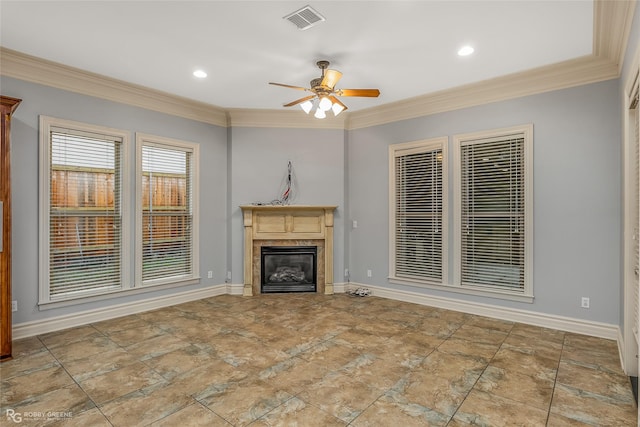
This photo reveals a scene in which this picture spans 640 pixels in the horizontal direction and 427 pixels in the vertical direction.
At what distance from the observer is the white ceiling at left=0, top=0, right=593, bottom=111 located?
276 centimetres

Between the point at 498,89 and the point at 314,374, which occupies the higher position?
the point at 498,89

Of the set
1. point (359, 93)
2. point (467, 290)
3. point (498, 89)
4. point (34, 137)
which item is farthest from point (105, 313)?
point (498, 89)

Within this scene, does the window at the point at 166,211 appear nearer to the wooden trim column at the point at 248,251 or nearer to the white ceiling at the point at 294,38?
the wooden trim column at the point at 248,251

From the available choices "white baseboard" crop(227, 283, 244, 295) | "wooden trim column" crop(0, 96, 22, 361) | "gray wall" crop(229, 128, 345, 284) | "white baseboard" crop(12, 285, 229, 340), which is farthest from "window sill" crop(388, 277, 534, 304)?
"wooden trim column" crop(0, 96, 22, 361)

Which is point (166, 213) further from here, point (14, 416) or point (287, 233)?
point (14, 416)

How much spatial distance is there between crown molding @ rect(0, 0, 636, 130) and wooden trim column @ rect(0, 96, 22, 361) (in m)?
0.88

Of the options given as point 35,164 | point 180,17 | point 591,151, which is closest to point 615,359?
point 591,151

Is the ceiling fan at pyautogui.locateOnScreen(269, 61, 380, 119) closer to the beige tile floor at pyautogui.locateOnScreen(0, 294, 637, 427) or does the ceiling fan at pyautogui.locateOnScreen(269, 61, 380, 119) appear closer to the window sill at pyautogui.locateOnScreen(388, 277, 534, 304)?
the beige tile floor at pyautogui.locateOnScreen(0, 294, 637, 427)

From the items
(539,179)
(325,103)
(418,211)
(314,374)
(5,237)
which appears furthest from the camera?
(418,211)

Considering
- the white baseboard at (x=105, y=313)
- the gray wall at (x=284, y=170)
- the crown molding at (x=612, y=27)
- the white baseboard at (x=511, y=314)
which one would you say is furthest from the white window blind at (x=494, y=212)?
the white baseboard at (x=105, y=313)

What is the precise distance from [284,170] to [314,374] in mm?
3601

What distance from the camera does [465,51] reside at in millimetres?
3469

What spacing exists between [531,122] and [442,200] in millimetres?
1442

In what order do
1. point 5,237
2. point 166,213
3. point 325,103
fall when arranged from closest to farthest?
point 5,237, point 325,103, point 166,213
